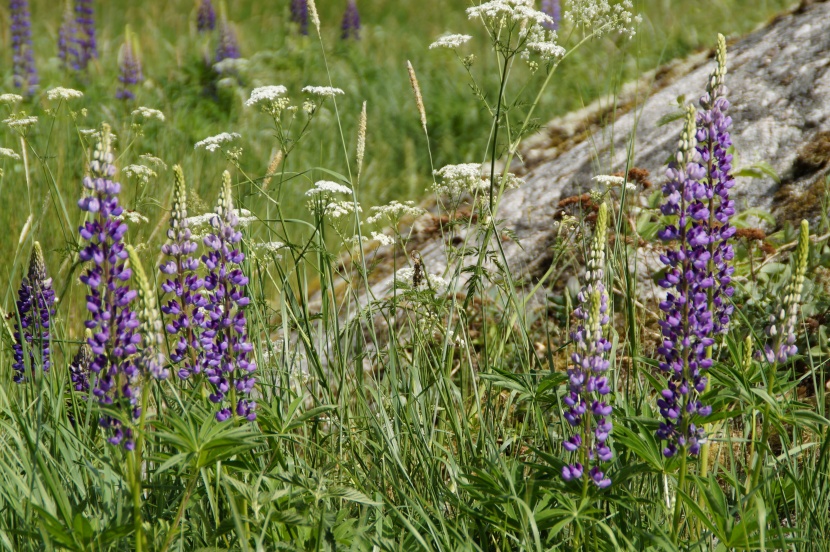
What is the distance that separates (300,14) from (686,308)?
27.3 ft

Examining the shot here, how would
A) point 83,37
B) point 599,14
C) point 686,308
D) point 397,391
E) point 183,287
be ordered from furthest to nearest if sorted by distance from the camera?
point 83,37 → point 599,14 → point 397,391 → point 183,287 → point 686,308

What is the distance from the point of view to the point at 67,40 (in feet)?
28.5

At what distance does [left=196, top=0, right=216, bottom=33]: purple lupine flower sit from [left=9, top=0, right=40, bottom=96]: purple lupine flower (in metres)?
2.19

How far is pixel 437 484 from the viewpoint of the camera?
106 inches

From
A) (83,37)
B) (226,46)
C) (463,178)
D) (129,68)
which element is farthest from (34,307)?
(83,37)

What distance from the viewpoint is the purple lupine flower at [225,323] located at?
2.30m

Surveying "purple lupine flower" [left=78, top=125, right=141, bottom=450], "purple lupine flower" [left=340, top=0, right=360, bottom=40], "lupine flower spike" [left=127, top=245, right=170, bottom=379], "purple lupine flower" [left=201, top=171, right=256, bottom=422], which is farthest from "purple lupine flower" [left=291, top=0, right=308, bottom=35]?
"lupine flower spike" [left=127, top=245, right=170, bottom=379]

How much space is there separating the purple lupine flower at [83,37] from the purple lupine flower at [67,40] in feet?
0.11

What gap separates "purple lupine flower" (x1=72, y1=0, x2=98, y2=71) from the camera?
8703mm

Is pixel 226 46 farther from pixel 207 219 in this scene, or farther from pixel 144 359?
pixel 144 359

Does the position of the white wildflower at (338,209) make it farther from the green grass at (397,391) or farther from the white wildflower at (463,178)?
the white wildflower at (463,178)

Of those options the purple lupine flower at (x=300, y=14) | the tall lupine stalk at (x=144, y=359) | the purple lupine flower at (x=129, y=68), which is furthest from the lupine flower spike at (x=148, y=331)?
the purple lupine flower at (x=300, y=14)

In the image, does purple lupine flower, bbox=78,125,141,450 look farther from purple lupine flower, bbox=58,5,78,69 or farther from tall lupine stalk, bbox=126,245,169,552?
purple lupine flower, bbox=58,5,78,69

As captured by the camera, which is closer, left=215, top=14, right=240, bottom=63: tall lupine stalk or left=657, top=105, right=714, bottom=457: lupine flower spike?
left=657, top=105, right=714, bottom=457: lupine flower spike
